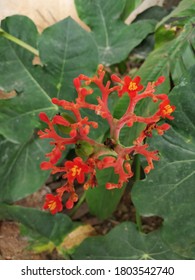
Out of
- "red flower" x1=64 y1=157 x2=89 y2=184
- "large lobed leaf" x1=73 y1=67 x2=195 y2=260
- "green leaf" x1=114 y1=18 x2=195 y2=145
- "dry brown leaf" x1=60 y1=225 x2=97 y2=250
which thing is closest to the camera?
"red flower" x1=64 y1=157 x2=89 y2=184

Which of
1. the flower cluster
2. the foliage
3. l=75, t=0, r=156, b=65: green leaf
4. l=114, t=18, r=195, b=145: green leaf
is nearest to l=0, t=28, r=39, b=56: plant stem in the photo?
the foliage

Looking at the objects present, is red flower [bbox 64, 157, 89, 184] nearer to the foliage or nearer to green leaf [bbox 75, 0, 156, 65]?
the foliage

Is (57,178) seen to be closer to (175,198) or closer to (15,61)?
(15,61)

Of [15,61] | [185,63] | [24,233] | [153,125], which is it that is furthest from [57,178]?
[153,125]

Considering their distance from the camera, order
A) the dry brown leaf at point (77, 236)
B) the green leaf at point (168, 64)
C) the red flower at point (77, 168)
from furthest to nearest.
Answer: the dry brown leaf at point (77, 236)
the green leaf at point (168, 64)
the red flower at point (77, 168)

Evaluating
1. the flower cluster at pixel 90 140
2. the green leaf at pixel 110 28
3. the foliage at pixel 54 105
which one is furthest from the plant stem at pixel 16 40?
the flower cluster at pixel 90 140

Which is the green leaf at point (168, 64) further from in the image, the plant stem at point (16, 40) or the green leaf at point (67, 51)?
the plant stem at point (16, 40)
